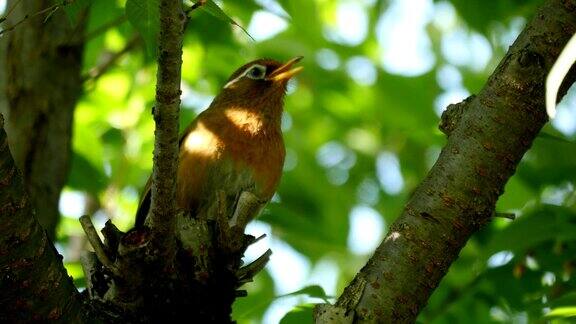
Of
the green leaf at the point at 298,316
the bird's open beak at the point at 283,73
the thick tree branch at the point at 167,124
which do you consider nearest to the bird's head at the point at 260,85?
the bird's open beak at the point at 283,73

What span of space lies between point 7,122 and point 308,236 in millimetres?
2296

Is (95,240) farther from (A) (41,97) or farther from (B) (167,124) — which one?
(A) (41,97)

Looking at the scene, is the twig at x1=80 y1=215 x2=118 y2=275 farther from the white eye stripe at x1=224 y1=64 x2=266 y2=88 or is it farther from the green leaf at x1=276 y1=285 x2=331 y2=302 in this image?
the white eye stripe at x1=224 y1=64 x2=266 y2=88

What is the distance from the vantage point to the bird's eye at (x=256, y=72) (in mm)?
6695

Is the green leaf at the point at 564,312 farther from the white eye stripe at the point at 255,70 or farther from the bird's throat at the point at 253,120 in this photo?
the white eye stripe at the point at 255,70

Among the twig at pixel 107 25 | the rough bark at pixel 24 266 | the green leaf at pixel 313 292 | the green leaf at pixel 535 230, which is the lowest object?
the rough bark at pixel 24 266

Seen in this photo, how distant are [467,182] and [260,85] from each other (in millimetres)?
2861

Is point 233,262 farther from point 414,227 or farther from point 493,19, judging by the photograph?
point 493,19

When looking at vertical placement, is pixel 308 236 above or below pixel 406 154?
below

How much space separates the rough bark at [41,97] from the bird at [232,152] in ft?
2.24

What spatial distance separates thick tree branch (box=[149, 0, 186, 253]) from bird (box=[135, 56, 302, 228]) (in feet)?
3.87

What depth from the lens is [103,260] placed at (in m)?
4.16

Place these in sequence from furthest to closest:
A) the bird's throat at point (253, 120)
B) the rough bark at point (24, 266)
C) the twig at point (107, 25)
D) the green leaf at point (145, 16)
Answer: the bird's throat at point (253, 120) → the twig at point (107, 25) → the green leaf at point (145, 16) → the rough bark at point (24, 266)

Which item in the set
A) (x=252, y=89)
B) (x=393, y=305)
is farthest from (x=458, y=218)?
(x=252, y=89)
